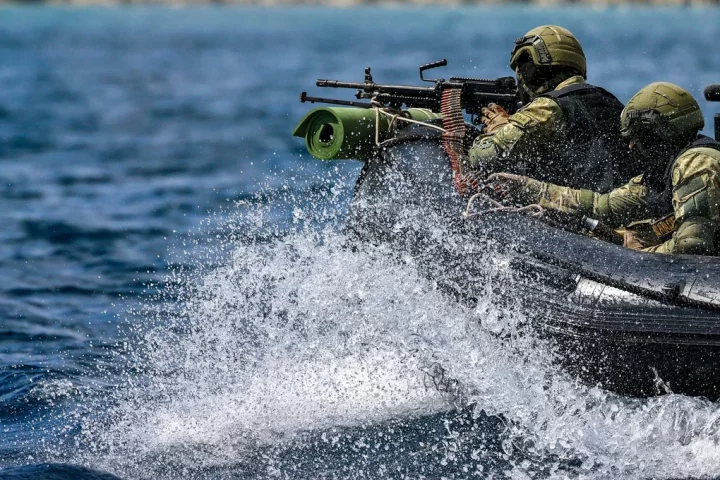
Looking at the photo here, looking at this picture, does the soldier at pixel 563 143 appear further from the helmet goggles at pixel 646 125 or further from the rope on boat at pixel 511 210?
the helmet goggles at pixel 646 125

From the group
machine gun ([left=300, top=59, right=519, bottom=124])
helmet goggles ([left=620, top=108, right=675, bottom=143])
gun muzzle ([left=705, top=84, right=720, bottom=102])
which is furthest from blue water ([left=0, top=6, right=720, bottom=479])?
gun muzzle ([left=705, top=84, right=720, bottom=102])

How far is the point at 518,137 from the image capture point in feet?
25.8

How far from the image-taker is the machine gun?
862cm

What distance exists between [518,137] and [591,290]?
1.30 metres

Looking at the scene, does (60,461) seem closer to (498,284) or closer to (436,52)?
(498,284)

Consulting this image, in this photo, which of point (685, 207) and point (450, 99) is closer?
point (685, 207)

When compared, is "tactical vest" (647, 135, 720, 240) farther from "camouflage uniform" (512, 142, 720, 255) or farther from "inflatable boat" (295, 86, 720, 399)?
"inflatable boat" (295, 86, 720, 399)

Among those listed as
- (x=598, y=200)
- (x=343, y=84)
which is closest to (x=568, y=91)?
(x=598, y=200)

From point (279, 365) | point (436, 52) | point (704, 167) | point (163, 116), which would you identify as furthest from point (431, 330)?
point (436, 52)

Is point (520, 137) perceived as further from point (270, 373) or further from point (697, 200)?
point (270, 373)

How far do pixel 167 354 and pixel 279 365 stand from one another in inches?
48.5

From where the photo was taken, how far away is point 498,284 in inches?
291

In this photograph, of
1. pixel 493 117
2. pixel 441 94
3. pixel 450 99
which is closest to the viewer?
pixel 493 117

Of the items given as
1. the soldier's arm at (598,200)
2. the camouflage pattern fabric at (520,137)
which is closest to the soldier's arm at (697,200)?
the soldier's arm at (598,200)
